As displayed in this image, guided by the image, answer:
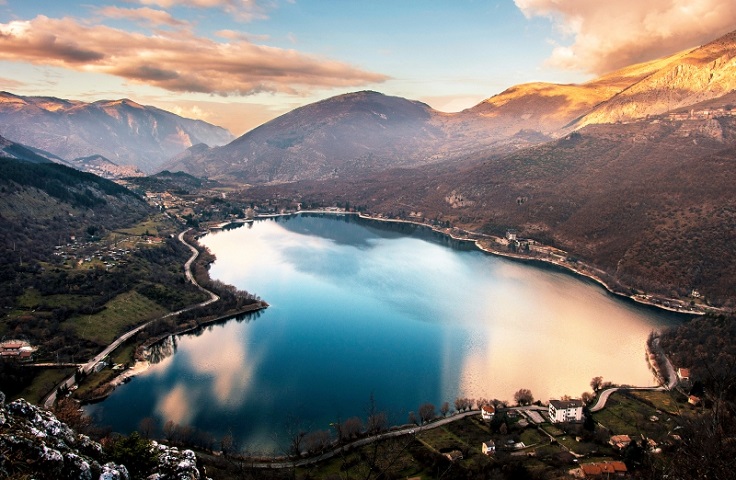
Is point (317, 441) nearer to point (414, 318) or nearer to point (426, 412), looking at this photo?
point (426, 412)

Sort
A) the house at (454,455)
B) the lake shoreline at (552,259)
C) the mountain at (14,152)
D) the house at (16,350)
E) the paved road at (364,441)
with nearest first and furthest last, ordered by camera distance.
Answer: the house at (454,455) < the paved road at (364,441) < the house at (16,350) < the lake shoreline at (552,259) < the mountain at (14,152)

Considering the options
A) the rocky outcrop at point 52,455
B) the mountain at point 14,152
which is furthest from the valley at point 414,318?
the mountain at point 14,152

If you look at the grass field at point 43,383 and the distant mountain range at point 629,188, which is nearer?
the grass field at point 43,383

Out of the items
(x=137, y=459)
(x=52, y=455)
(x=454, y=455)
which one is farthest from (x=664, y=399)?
(x=52, y=455)

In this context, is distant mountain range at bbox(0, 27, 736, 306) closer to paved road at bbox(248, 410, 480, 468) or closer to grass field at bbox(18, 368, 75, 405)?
paved road at bbox(248, 410, 480, 468)

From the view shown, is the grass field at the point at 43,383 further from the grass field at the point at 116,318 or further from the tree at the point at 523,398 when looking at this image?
the tree at the point at 523,398

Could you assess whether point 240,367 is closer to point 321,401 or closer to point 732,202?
point 321,401

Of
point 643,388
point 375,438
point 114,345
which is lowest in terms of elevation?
point 114,345
